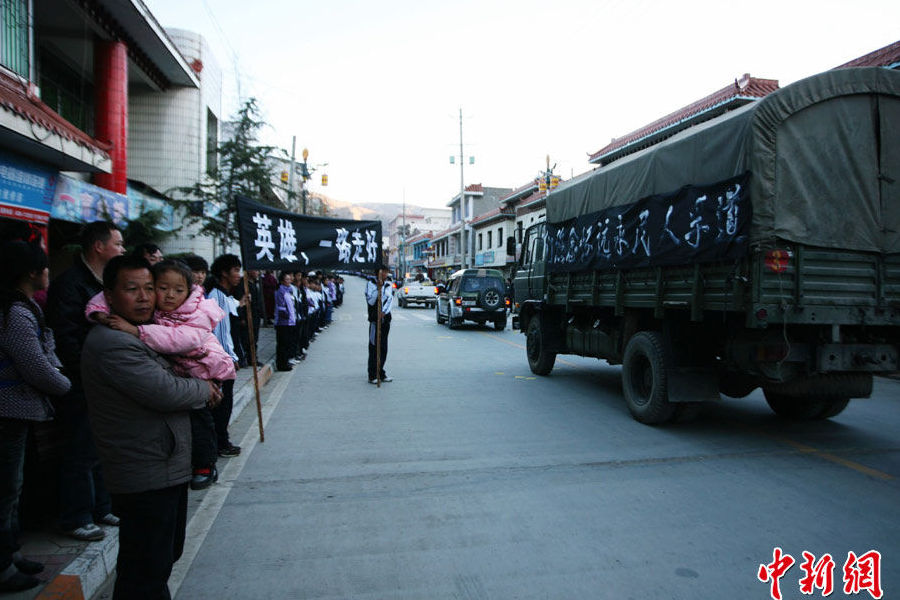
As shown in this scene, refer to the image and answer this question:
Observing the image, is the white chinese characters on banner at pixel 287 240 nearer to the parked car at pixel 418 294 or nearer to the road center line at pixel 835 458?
the road center line at pixel 835 458

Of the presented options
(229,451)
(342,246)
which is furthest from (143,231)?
(229,451)

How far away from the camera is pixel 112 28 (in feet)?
36.1

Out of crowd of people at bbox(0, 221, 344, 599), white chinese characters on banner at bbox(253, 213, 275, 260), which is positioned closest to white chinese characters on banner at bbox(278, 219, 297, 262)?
white chinese characters on banner at bbox(253, 213, 275, 260)

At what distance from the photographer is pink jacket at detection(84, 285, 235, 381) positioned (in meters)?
2.29

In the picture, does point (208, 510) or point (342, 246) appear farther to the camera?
point (342, 246)

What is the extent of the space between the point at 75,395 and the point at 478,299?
50.8 feet

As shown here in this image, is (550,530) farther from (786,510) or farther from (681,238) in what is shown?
(681,238)

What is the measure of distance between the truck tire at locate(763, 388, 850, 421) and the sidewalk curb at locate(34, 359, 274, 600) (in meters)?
6.13

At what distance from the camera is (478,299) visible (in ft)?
60.6

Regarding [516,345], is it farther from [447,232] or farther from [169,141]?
[447,232]

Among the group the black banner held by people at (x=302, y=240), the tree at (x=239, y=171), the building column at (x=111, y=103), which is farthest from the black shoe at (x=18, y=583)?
the building column at (x=111, y=103)

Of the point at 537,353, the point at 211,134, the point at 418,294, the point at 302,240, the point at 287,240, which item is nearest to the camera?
the point at 287,240

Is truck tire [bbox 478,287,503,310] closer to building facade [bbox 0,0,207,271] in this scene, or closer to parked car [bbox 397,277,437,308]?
building facade [bbox 0,0,207,271]

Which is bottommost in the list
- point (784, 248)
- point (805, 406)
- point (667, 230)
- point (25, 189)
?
point (805, 406)
